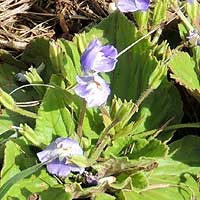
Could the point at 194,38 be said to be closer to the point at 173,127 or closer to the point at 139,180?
the point at 173,127

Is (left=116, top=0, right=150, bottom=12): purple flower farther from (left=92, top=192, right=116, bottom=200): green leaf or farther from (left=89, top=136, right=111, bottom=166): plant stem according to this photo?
(left=92, top=192, right=116, bottom=200): green leaf

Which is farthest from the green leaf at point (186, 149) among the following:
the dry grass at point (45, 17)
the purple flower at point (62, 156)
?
the dry grass at point (45, 17)

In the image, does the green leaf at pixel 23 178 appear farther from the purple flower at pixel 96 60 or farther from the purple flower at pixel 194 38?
the purple flower at pixel 194 38

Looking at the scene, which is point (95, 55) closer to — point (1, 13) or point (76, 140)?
point (76, 140)

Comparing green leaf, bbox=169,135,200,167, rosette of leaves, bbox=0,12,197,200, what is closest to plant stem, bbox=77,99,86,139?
rosette of leaves, bbox=0,12,197,200

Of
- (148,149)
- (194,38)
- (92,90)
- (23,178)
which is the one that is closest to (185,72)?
(194,38)

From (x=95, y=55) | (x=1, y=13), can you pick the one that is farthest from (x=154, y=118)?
(x=1, y=13)
